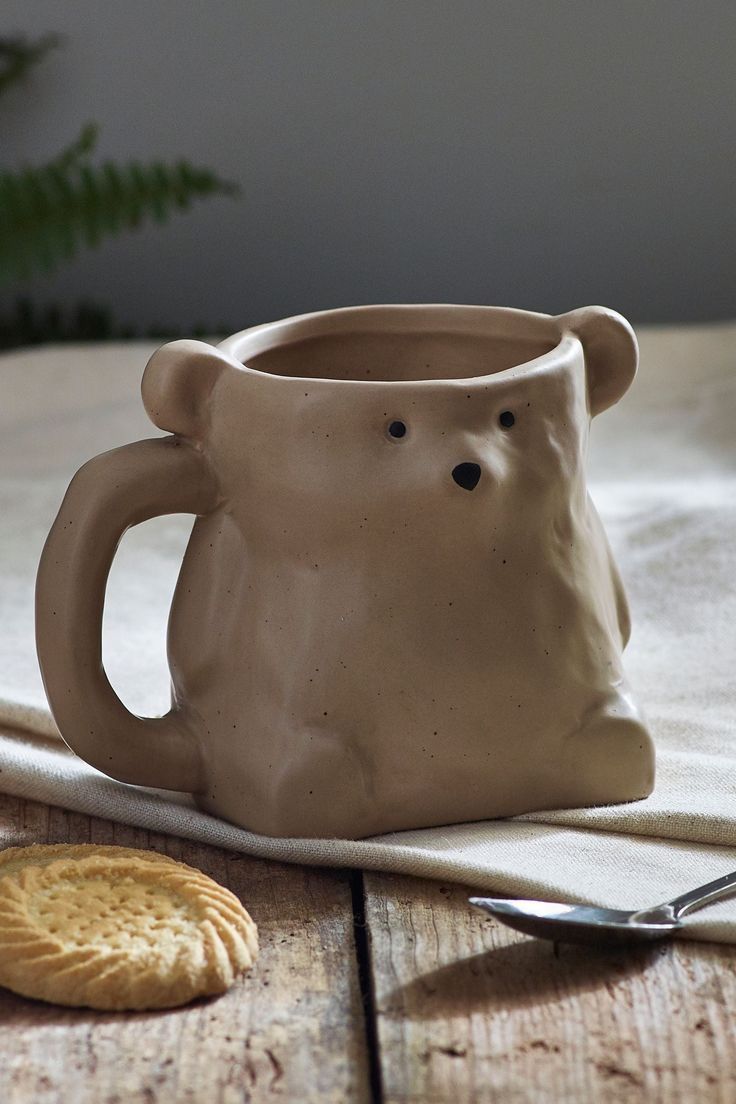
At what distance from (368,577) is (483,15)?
1.33m

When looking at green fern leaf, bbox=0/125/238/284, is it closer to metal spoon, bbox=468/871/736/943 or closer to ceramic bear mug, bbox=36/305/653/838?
ceramic bear mug, bbox=36/305/653/838

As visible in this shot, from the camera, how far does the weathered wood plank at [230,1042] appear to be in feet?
1.31

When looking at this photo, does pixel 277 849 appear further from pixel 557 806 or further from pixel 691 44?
pixel 691 44

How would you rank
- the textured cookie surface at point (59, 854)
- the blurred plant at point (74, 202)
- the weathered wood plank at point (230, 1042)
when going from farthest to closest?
the blurred plant at point (74, 202)
the textured cookie surface at point (59, 854)
the weathered wood plank at point (230, 1042)

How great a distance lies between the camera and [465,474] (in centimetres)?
52

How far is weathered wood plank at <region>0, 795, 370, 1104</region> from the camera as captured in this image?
399 millimetres

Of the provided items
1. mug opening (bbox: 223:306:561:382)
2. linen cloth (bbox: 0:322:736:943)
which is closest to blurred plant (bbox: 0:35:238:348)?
linen cloth (bbox: 0:322:736:943)

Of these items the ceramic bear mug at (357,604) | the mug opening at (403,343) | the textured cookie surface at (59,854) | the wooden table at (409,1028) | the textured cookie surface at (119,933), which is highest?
the mug opening at (403,343)

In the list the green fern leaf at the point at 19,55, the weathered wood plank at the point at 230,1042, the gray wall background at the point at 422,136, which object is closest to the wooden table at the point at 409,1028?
the weathered wood plank at the point at 230,1042

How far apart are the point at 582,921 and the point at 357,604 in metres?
0.15

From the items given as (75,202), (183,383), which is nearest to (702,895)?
(183,383)

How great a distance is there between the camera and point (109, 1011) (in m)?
0.44

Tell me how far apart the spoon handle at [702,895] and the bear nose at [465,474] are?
172mm

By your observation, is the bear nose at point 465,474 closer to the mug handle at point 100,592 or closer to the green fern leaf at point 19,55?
the mug handle at point 100,592
